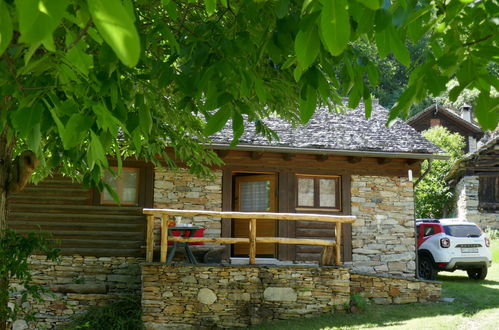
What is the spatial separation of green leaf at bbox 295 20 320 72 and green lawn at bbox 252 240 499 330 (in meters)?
7.74

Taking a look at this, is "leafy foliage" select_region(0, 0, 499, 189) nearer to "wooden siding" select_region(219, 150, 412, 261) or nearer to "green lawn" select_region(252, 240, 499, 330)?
"green lawn" select_region(252, 240, 499, 330)

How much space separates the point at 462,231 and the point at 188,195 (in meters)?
6.93

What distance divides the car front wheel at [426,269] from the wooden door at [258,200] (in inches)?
149

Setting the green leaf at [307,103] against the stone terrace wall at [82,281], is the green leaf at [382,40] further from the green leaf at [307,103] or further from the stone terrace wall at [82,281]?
the stone terrace wall at [82,281]

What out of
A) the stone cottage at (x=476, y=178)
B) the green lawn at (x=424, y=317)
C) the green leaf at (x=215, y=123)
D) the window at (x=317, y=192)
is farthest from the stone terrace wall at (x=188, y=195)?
the stone cottage at (x=476, y=178)

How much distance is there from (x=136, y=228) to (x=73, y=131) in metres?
9.43

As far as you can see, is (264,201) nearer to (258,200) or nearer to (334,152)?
(258,200)

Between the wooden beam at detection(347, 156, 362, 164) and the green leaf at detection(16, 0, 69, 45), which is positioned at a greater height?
the wooden beam at detection(347, 156, 362, 164)

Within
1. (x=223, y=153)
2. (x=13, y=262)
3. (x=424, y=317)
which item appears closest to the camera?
(x=13, y=262)

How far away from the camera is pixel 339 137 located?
12.1m

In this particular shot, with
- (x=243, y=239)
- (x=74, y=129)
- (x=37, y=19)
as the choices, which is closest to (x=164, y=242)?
(x=243, y=239)

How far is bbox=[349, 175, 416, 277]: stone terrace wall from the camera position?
1168 centimetres

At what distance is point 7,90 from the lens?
2.32 meters

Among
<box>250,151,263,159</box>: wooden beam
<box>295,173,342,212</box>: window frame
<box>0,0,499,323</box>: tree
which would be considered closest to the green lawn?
<box>295,173,342,212</box>: window frame
